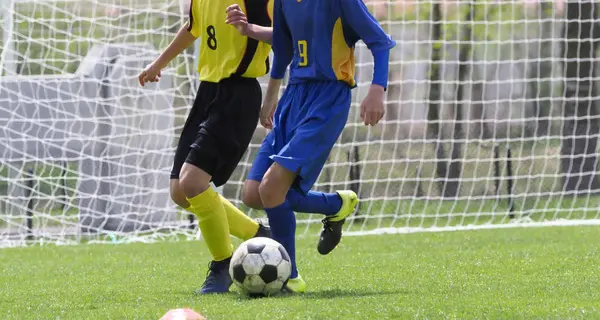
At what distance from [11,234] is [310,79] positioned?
6.32m

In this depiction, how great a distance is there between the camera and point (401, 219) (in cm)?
1198

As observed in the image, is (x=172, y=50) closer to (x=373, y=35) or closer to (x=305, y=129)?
(x=305, y=129)

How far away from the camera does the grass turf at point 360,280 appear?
15.8 feet

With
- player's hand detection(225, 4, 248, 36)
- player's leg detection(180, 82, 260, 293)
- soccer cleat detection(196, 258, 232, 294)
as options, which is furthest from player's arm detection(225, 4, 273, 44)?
soccer cleat detection(196, 258, 232, 294)

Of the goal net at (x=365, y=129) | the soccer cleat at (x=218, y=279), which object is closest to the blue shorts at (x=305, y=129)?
the soccer cleat at (x=218, y=279)

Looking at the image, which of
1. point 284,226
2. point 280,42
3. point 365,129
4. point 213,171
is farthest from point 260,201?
point 365,129

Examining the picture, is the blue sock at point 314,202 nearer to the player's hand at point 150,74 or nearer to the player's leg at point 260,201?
the player's leg at point 260,201

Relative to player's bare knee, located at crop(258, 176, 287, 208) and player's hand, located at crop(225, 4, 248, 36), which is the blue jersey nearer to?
player's hand, located at crop(225, 4, 248, 36)

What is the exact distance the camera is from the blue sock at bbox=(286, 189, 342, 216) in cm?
602

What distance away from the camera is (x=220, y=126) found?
596 cm

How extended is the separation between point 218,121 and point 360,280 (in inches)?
47.3

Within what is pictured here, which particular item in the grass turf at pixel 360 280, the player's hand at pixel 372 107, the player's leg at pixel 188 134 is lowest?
the grass turf at pixel 360 280

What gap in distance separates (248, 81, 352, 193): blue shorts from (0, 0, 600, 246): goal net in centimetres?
516

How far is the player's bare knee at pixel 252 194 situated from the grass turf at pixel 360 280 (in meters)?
0.48
